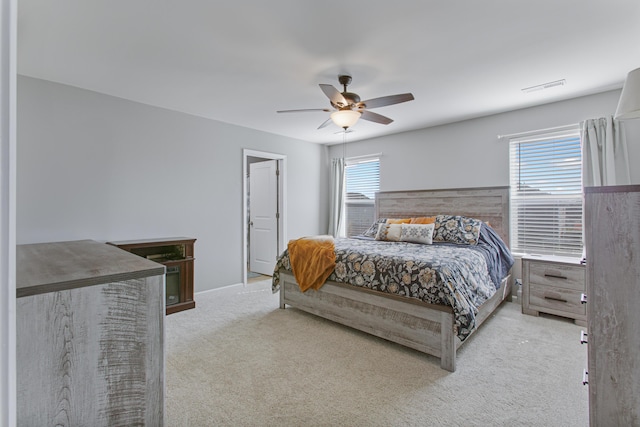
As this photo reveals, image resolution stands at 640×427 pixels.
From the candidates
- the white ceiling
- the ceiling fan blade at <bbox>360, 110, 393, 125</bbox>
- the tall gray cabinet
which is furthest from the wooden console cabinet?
the tall gray cabinet

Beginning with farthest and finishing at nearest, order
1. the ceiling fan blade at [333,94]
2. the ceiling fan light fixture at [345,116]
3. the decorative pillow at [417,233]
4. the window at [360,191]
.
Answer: the window at [360,191] < the decorative pillow at [417,233] < the ceiling fan light fixture at [345,116] < the ceiling fan blade at [333,94]

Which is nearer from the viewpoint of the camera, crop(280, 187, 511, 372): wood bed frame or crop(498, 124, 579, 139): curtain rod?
crop(280, 187, 511, 372): wood bed frame

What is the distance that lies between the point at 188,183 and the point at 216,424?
308 cm

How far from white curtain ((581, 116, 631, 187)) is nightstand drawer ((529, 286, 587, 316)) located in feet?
3.96

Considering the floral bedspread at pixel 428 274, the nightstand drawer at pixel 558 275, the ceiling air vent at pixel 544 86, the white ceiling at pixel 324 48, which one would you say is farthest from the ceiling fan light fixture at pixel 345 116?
the nightstand drawer at pixel 558 275

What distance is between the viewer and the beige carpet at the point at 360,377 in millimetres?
1799

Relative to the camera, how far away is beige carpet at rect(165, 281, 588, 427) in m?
1.80

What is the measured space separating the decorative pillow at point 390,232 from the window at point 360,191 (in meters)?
1.35

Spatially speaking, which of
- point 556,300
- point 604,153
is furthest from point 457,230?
point 604,153

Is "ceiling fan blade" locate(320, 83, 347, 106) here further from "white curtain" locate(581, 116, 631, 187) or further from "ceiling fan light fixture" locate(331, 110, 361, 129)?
"white curtain" locate(581, 116, 631, 187)

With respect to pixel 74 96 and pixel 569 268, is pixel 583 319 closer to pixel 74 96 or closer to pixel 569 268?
pixel 569 268

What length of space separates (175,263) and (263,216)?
220cm

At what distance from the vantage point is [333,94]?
260cm

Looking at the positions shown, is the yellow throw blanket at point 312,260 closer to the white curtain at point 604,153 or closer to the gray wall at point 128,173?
the gray wall at point 128,173
